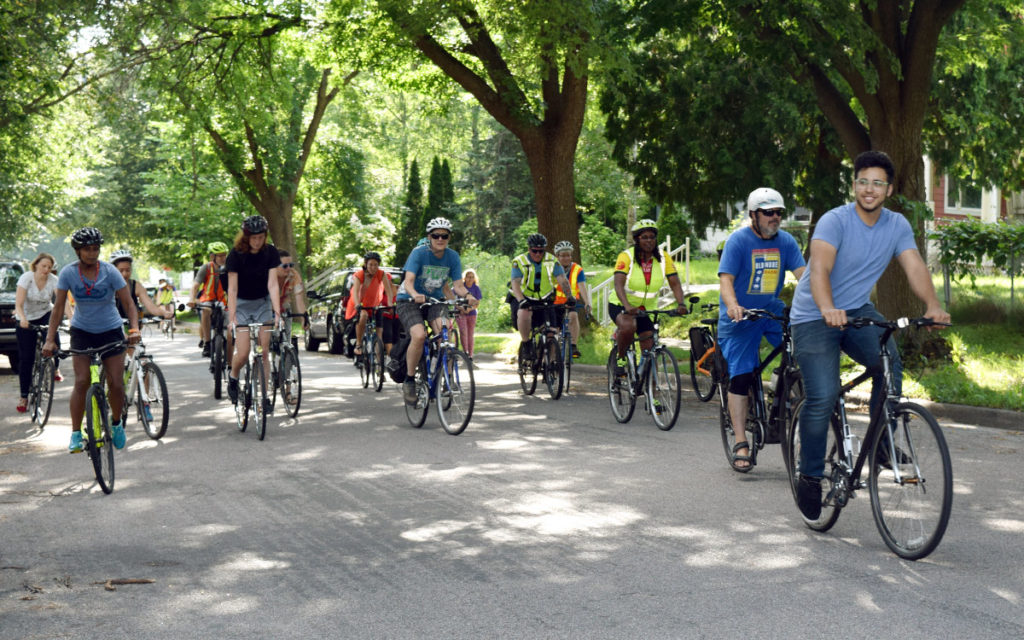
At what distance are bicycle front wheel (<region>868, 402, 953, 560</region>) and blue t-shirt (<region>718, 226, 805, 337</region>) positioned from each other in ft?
7.88

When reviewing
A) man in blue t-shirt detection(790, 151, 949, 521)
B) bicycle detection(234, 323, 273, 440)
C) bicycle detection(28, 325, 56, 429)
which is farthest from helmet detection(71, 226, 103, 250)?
man in blue t-shirt detection(790, 151, 949, 521)

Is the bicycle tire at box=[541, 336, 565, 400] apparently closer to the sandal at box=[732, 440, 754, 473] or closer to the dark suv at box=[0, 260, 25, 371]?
the sandal at box=[732, 440, 754, 473]

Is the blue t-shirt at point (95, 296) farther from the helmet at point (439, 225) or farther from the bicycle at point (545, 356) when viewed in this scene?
the bicycle at point (545, 356)

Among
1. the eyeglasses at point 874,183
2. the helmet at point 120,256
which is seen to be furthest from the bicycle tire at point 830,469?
the helmet at point 120,256

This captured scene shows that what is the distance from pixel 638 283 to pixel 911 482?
5784 millimetres

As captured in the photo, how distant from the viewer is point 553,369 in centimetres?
1437

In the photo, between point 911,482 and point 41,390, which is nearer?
point 911,482

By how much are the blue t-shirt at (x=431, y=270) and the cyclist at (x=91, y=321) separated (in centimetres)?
299

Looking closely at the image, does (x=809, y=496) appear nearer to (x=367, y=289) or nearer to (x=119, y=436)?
(x=119, y=436)

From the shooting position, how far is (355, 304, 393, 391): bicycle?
51.4 ft

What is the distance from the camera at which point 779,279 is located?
8.64m

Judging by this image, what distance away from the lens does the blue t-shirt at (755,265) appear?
8.43 meters

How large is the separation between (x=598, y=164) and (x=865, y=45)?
34411 mm

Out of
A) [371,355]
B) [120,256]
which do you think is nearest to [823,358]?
[120,256]
